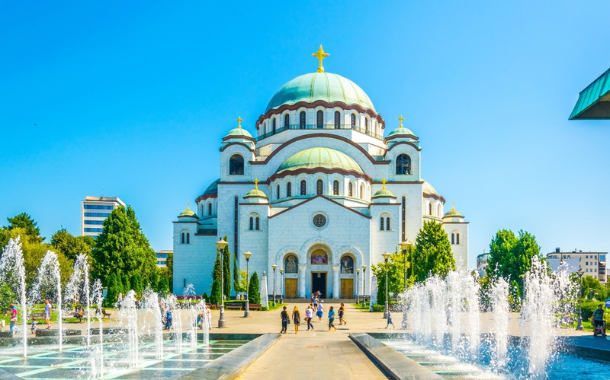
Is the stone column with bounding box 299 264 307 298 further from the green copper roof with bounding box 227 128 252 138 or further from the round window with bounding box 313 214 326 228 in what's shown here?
the green copper roof with bounding box 227 128 252 138

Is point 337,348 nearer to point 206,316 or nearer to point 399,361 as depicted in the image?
point 399,361

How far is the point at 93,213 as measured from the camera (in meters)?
121

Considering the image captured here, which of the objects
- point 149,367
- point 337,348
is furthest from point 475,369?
point 149,367

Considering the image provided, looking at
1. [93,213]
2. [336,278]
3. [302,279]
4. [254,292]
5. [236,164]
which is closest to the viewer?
[254,292]

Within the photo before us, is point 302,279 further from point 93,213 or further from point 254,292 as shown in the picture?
point 93,213

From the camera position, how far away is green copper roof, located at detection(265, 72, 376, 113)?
57.1 m

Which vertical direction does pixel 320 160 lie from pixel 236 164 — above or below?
below

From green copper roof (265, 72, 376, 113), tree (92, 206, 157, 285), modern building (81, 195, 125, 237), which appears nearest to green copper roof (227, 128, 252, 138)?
green copper roof (265, 72, 376, 113)

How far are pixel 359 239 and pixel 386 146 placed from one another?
12.6 m

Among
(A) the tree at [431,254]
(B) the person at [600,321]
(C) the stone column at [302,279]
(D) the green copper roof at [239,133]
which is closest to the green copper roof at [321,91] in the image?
(D) the green copper roof at [239,133]

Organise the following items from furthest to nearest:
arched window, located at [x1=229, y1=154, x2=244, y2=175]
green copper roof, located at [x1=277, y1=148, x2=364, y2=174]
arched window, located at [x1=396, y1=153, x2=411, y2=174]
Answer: arched window, located at [x1=229, y1=154, x2=244, y2=175]
arched window, located at [x1=396, y1=153, x2=411, y2=174]
green copper roof, located at [x1=277, y1=148, x2=364, y2=174]

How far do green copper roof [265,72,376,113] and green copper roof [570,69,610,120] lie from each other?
151ft

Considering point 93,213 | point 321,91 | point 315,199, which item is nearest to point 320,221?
point 315,199

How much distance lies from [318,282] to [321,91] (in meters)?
17.9
